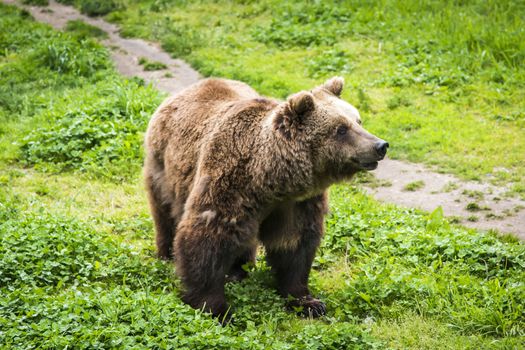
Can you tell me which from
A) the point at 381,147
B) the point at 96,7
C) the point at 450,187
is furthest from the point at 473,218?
the point at 96,7

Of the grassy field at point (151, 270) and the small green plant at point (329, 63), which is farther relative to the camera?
the small green plant at point (329, 63)

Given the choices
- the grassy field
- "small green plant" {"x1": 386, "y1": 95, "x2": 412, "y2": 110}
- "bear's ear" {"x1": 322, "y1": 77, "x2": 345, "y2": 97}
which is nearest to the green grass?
"small green plant" {"x1": 386, "y1": 95, "x2": 412, "y2": 110}

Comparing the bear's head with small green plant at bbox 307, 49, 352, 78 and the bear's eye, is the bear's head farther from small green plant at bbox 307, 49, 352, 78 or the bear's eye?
small green plant at bbox 307, 49, 352, 78

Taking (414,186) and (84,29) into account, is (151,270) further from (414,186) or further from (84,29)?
(84,29)

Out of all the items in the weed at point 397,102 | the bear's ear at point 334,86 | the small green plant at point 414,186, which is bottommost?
the small green plant at point 414,186

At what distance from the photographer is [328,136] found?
5.39 m

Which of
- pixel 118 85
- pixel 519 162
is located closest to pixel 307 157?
pixel 519 162

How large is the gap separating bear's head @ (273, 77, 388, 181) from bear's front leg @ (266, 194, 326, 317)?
0.44m

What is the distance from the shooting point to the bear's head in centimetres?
533

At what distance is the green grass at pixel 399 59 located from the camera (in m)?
9.47

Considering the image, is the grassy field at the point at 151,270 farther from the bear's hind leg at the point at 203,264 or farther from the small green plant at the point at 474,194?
the small green plant at the point at 474,194

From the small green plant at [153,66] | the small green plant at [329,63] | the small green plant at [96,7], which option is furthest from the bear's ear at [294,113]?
the small green plant at [96,7]

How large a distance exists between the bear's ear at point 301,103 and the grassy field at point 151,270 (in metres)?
1.51

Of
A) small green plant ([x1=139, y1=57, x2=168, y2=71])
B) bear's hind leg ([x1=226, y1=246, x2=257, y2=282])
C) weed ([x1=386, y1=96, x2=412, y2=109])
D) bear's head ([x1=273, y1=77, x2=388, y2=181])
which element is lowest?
bear's hind leg ([x1=226, y1=246, x2=257, y2=282])
